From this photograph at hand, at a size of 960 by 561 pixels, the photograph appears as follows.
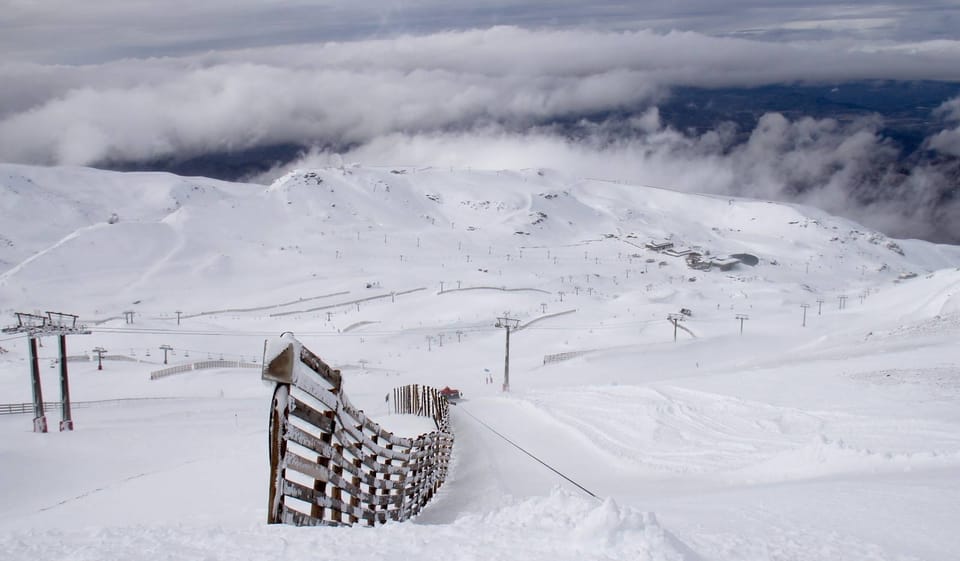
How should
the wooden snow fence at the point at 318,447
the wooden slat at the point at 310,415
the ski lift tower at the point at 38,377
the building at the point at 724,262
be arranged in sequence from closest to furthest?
the wooden snow fence at the point at 318,447 → the wooden slat at the point at 310,415 → the ski lift tower at the point at 38,377 → the building at the point at 724,262

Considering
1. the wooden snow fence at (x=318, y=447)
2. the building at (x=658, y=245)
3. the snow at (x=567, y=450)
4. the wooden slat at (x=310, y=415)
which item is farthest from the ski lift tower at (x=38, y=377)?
the building at (x=658, y=245)

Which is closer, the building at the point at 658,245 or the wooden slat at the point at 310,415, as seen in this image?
the wooden slat at the point at 310,415

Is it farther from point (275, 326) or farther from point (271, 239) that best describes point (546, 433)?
point (271, 239)

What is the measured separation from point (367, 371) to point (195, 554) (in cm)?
4825

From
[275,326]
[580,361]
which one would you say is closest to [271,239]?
[275,326]

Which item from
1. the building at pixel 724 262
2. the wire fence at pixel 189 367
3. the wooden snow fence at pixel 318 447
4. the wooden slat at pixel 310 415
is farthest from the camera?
the building at pixel 724 262

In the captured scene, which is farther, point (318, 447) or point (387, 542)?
point (318, 447)

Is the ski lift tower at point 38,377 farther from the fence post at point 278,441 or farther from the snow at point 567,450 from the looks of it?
the fence post at point 278,441

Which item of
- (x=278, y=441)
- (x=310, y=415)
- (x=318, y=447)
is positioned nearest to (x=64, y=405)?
(x=318, y=447)

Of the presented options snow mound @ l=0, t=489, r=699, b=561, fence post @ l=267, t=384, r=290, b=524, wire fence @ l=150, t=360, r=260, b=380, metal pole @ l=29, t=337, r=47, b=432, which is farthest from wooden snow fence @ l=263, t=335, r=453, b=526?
wire fence @ l=150, t=360, r=260, b=380

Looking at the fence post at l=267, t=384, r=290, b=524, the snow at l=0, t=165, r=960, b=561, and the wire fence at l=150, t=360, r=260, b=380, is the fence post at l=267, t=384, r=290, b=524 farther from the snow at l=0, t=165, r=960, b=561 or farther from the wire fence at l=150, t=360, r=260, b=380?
the wire fence at l=150, t=360, r=260, b=380

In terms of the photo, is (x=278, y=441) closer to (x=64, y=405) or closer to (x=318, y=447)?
(x=318, y=447)

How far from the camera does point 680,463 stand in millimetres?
10336

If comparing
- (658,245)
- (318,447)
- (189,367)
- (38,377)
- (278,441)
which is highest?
(278,441)
